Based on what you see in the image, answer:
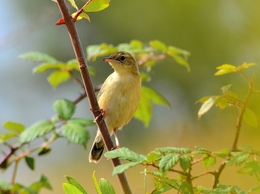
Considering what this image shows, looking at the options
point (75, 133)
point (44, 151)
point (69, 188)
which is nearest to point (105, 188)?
point (69, 188)

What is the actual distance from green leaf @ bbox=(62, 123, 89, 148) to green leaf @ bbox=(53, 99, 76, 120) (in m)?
0.10

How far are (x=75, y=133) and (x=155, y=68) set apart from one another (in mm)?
3294

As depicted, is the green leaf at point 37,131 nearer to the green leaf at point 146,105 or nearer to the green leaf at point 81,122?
the green leaf at point 81,122

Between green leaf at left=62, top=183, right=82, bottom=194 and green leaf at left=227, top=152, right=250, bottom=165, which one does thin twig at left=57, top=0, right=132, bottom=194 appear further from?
green leaf at left=227, top=152, right=250, bottom=165

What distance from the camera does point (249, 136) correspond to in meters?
2.77

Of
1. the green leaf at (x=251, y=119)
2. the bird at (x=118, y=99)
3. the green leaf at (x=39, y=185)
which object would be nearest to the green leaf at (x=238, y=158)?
the green leaf at (x=251, y=119)

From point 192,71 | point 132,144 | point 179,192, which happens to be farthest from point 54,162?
point 179,192

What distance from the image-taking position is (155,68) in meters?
5.23

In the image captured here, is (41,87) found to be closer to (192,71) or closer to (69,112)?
(192,71)

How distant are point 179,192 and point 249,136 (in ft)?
5.33

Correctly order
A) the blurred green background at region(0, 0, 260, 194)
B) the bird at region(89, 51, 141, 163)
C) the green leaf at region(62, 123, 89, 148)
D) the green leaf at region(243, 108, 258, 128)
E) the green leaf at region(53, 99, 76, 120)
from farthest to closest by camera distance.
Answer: the blurred green background at region(0, 0, 260, 194)
the bird at region(89, 51, 141, 163)
the green leaf at region(53, 99, 76, 120)
the green leaf at region(62, 123, 89, 148)
the green leaf at region(243, 108, 258, 128)

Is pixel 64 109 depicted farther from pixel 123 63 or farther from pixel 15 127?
pixel 123 63

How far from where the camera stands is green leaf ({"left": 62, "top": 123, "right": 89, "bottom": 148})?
6.50 ft

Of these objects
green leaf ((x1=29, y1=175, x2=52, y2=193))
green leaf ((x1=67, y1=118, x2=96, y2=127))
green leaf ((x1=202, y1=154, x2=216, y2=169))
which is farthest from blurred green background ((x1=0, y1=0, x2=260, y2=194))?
green leaf ((x1=202, y1=154, x2=216, y2=169))
